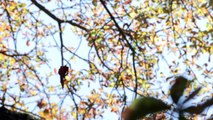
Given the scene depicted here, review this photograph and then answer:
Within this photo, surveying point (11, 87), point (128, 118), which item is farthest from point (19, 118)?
point (11, 87)

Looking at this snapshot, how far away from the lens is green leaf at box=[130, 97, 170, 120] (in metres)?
0.33

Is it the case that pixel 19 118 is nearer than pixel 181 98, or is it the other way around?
pixel 181 98

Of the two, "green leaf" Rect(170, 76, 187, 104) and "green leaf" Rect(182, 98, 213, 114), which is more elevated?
"green leaf" Rect(170, 76, 187, 104)

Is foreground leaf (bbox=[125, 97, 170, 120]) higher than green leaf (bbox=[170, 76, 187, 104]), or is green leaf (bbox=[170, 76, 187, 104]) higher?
green leaf (bbox=[170, 76, 187, 104])

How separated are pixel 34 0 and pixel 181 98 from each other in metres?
5.47

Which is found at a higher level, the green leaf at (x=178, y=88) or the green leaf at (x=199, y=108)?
the green leaf at (x=178, y=88)

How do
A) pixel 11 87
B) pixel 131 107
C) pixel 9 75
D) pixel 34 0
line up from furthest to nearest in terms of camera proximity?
pixel 9 75 < pixel 11 87 < pixel 34 0 < pixel 131 107

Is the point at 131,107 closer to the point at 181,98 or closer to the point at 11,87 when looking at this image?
the point at 181,98

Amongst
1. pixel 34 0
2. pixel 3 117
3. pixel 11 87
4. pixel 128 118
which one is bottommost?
pixel 128 118

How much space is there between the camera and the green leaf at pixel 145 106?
1.09 ft

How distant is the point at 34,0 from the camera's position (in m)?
5.48

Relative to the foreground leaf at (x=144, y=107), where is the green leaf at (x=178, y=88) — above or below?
above

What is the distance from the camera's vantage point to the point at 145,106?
336 millimetres

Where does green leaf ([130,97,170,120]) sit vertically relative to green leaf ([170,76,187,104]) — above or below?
below
